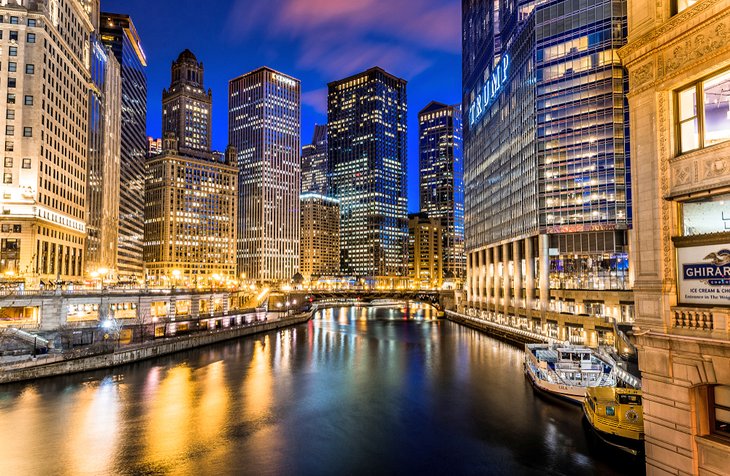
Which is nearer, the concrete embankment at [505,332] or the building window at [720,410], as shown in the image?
the building window at [720,410]

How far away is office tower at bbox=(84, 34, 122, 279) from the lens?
15150 centimetres

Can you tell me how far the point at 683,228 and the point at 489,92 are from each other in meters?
150

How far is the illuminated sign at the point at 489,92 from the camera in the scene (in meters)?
138

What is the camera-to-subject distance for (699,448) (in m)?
16.2

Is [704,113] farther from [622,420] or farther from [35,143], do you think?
[35,143]

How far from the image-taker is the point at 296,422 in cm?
4912

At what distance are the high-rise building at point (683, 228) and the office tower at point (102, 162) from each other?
15285 cm

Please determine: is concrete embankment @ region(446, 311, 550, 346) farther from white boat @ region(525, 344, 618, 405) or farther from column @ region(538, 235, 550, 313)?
white boat @ region(525, 344, 618, 405)

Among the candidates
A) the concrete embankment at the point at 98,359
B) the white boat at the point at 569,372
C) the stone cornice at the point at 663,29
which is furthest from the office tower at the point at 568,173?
the stone cornice at the point at 663,29

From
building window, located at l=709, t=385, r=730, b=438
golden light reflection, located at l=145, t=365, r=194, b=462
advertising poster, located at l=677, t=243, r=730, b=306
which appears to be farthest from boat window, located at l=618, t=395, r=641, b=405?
golden light reflection, located at l=145, t=365, r=194, b=462

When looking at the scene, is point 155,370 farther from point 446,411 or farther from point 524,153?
point 524,153

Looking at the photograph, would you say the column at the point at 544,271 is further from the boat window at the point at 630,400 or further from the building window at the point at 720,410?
the building window at the point at 720,410

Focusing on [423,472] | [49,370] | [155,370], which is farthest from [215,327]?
[423,472]

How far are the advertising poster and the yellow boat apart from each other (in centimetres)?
A: 2531
